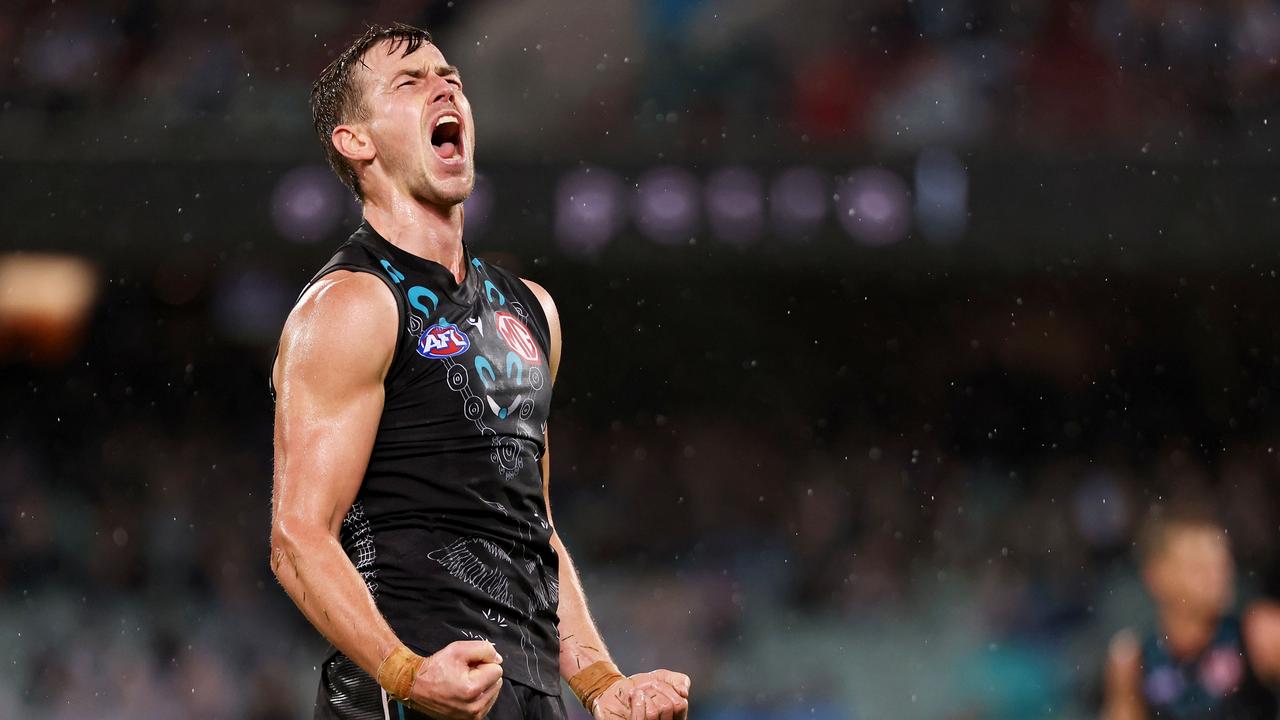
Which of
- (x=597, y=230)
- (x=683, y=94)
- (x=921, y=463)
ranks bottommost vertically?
(x=921, y=463)

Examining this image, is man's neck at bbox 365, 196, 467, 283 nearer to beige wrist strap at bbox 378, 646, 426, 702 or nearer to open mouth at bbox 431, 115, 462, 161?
open mouth at bbox 431, 115, 462, 161

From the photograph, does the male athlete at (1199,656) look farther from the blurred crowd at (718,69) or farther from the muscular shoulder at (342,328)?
the blurred crowd at (718,69)

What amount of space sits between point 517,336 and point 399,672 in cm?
69

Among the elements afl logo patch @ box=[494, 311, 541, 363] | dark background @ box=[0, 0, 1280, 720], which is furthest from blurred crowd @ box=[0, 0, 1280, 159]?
afl logo patch @ box=[494, 311, 541, 363]

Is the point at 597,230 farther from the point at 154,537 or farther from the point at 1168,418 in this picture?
the point at 1168,418

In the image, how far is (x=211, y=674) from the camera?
777 centimetres

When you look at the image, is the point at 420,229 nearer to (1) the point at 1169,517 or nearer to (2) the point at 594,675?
(2) the point at 594,675

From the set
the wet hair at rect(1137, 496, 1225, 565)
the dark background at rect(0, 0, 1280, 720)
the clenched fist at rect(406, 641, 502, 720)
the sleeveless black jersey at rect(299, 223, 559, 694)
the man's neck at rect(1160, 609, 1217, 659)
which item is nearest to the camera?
the clenched fist at rect(406, 641, 502, 720)

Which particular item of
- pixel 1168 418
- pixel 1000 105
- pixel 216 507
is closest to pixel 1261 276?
pixel 1168 418

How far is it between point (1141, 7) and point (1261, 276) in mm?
2024

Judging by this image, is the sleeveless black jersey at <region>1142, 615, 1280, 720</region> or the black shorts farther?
the sleeveless black jersey at <region>1142, 615, 1280, 720</region>

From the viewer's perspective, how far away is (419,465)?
247 centimetres

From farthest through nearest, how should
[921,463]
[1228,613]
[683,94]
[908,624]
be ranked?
1. [683,94]
2. [921,463]
3. [908,624]
4. [1228,613]

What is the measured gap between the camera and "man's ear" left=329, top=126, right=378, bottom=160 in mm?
2709
